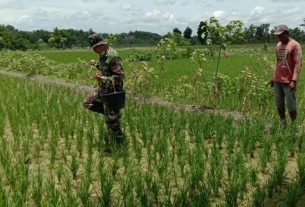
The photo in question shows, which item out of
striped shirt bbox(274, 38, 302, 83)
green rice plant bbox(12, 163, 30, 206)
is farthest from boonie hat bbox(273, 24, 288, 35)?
green rice plant bbox(12, 163, 30, 206)

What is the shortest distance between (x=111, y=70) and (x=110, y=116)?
54 centimetres

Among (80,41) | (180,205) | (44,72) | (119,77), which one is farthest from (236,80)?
(80,41)

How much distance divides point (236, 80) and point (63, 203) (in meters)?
6.68

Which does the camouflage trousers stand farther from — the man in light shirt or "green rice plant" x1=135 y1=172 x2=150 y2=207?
the man in light shirt

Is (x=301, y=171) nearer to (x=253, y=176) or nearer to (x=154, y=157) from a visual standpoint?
(x=253, y=176)

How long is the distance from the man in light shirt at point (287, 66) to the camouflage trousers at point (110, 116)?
2.38m

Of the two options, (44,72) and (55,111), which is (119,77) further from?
(44,72)

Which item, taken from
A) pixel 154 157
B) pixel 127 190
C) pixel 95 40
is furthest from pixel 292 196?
pixel 95 40

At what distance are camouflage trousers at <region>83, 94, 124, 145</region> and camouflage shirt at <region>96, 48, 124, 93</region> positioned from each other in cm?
24

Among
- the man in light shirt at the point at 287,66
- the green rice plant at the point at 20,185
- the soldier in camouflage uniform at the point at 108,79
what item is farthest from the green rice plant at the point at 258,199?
the man in light shirt at the point at 287,66

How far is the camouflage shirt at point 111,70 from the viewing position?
5.29 metres

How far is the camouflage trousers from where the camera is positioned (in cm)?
548

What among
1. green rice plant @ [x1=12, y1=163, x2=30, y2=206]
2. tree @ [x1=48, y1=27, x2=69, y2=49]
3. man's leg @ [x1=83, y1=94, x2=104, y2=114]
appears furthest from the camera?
tree @ [x1=48, y1=27, x2=69, y2=49]

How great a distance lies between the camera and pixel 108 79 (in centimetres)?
528
